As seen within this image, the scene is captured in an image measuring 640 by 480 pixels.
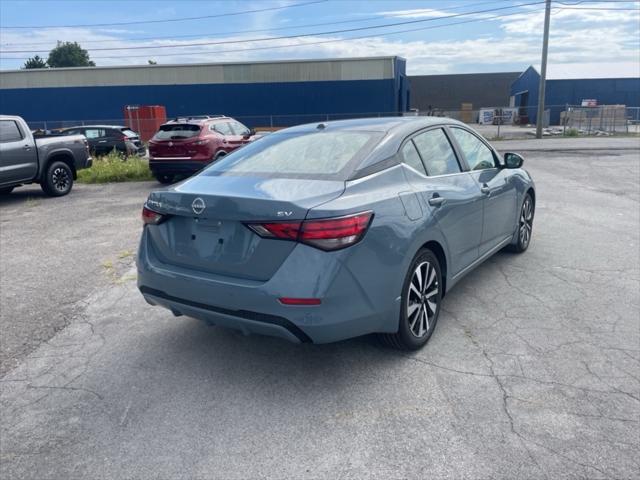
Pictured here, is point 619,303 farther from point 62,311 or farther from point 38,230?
point 38,230

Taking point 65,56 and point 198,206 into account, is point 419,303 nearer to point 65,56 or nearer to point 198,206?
point 198,206

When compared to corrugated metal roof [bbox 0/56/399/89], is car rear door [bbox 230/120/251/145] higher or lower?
lower

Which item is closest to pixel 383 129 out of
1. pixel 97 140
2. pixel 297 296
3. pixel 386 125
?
pixel 386 125

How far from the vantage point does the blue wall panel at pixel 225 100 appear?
37.9m

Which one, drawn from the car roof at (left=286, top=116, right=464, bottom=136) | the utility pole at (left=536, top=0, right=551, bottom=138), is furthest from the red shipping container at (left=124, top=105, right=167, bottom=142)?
the car roof at (left=286, top=116, right=464, bottom=136)

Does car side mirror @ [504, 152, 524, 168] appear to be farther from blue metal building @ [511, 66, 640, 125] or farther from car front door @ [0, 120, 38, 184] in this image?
blue metal building @ [511, 66, 640, 125]

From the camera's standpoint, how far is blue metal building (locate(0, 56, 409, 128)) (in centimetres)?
3788

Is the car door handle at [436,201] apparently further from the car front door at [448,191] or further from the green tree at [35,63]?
the green tree at [35,63]

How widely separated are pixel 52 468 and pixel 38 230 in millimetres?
6613

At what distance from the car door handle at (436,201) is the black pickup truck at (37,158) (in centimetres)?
990

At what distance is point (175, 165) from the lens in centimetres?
1309

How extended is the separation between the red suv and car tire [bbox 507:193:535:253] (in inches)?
322

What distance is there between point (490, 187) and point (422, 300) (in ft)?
5.31

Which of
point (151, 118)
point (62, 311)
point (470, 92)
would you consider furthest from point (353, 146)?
point (470, 92)
